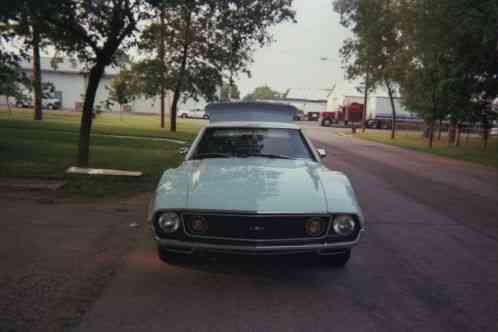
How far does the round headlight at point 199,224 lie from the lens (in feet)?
13.9

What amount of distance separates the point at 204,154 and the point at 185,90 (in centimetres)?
2090

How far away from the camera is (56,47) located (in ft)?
36.1

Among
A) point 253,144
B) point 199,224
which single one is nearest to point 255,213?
point 199,224

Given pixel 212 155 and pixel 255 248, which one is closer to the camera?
pixel 255 248

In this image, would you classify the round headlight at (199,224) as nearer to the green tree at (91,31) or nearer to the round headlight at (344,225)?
the round headlight at (344,225)

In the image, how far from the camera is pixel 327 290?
436cm

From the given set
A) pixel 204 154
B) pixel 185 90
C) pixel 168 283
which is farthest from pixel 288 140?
pixel 185 90

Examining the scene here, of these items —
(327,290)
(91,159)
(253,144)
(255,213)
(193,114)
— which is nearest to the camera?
(255,213)

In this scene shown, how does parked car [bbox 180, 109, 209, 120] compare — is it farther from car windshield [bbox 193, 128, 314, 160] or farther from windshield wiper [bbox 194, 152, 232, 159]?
windshield wiper [bbox 194, 152, 232, 159]

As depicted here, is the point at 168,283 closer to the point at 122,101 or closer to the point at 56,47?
the point at 122,101

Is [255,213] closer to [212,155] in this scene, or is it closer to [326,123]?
[212,155]

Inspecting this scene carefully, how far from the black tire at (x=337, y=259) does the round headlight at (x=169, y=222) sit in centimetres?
159

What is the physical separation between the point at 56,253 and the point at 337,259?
3020mm

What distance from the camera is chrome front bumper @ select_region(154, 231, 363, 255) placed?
13.6 ft
